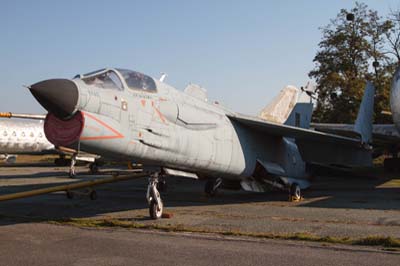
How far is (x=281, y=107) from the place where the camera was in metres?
16.1

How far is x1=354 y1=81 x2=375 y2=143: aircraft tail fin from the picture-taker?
15.6m

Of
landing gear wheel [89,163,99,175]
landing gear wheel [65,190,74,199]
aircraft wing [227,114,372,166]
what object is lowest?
landing gear wheel [65,190,74,199]

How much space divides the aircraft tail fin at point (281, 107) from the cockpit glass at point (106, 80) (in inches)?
323

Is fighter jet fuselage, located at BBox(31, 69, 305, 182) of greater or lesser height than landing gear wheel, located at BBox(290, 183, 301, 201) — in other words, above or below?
above

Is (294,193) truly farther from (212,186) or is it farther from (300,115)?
(300,115)

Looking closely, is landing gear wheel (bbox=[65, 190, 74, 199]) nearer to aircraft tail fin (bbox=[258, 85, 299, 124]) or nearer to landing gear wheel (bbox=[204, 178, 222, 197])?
landing gear wheel (bbox=[204, 178, 222, 197])

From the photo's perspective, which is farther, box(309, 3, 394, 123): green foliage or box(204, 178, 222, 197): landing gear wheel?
box(309, 3, 394, 123): green foliage

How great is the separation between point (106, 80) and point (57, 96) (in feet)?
4.43

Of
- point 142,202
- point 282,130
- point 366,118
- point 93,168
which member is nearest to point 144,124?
point 142,202

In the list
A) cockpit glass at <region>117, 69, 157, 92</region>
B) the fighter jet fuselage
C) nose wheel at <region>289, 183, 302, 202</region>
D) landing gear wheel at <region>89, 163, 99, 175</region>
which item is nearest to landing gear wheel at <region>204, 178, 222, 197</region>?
the fighter jet fuselage

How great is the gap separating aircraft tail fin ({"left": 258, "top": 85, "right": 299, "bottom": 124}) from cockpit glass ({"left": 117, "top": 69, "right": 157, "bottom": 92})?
7.31m

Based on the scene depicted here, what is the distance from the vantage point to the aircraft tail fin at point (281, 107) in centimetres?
1594

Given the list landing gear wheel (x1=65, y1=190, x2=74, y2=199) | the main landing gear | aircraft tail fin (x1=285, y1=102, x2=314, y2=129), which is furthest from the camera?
aircraft tail fin (x1=285, y1=102, x2=314, y2=129)

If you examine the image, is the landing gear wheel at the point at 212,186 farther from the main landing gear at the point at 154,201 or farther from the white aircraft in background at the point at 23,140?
the white aircraft in background at the point at 23,140
